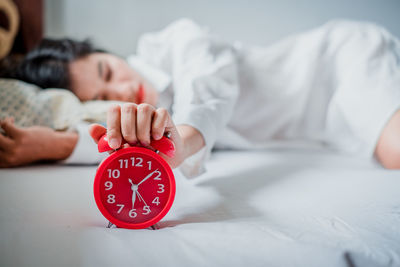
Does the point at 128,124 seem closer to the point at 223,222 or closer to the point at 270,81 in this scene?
the point at 223,222

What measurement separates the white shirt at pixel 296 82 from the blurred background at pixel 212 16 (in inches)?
21.5

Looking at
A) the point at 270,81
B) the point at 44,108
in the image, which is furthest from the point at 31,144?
the point at 270,81

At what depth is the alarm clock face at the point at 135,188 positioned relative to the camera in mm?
421

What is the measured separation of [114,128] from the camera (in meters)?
0.41

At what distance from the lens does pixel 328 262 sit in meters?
0.35

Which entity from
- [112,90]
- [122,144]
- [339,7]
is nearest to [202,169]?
[122,144]

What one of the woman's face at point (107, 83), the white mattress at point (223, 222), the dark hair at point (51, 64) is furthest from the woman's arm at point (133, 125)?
the dark hair at point (51, 64)

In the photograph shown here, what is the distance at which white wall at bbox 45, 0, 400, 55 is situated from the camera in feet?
5.21

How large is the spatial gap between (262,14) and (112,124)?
1.50 m

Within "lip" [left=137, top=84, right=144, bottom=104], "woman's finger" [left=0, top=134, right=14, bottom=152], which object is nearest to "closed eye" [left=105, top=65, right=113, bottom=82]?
"lip" [left=137, top=84, right=144, bottom=104]

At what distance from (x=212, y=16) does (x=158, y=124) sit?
1.42 m

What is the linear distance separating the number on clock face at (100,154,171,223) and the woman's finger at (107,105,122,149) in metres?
0.02

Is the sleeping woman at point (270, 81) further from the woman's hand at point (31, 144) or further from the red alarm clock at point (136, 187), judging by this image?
the red alarm clock at point (136, 187)

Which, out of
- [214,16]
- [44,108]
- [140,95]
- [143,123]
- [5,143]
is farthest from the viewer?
[214,16]
